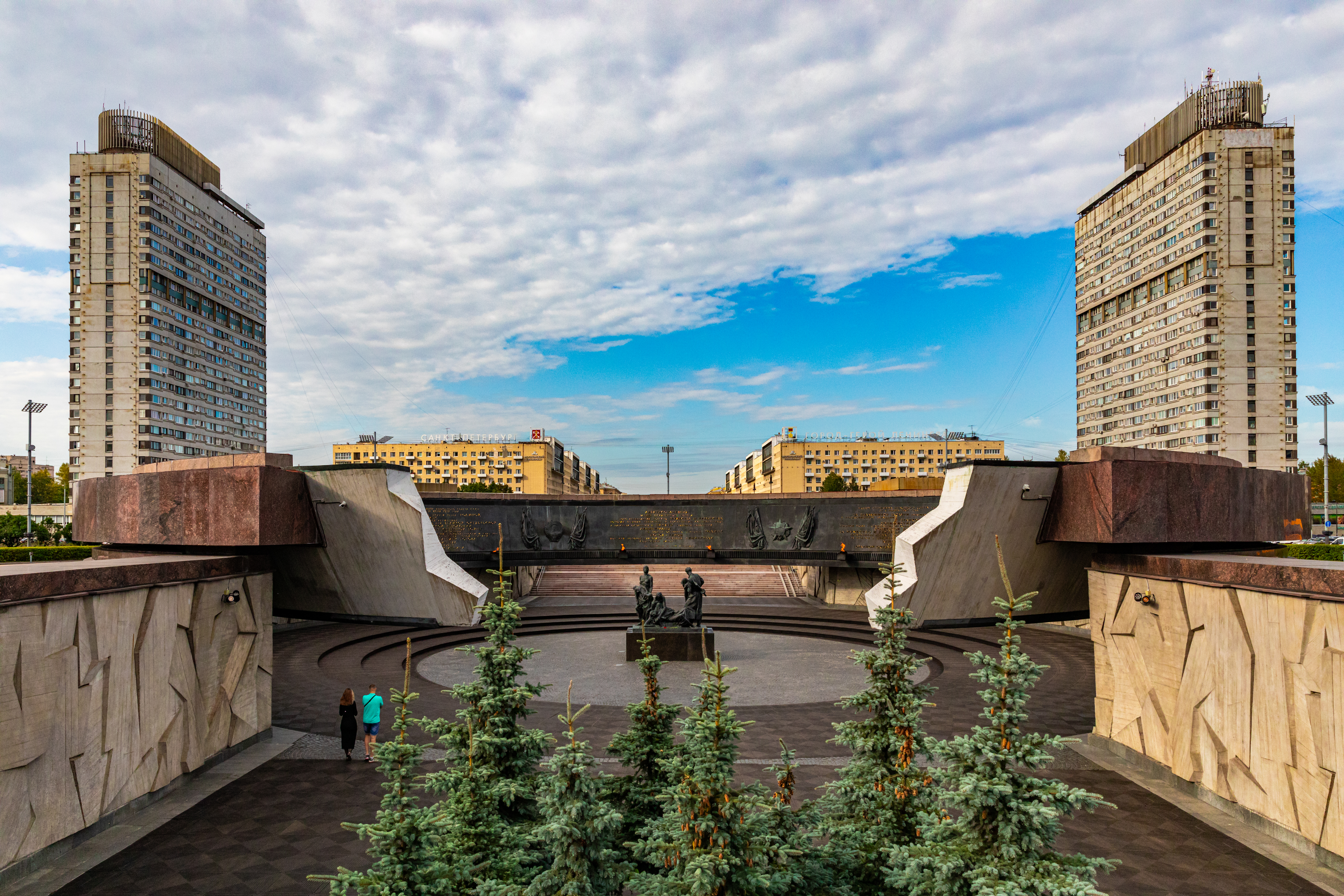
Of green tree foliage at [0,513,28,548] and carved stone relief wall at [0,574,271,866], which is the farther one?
green tree foliage at [0,513,28,548]

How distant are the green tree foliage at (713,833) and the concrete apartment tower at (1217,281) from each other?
6831 cm

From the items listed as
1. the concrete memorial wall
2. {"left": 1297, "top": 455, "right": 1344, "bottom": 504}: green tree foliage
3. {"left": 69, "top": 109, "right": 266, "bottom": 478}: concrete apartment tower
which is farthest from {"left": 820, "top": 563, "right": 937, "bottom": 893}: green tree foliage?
{"left": 1297, "top": 455, "right": 1344, "bottom": 504}: green tree foliage

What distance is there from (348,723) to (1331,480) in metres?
89.4

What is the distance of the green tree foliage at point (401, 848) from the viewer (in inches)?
162

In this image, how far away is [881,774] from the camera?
564cm

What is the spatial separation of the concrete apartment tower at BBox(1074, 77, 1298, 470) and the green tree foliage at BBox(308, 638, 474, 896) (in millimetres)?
69812

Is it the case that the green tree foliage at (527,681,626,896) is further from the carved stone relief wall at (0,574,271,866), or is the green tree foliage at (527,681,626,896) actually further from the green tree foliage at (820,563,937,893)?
the carved stone relief wall at (0,574,271,866)

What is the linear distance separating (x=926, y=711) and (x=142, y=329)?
7265 centimetres

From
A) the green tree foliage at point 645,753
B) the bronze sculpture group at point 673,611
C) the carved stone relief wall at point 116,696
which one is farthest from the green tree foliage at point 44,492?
the green tree foliage at point 645,753

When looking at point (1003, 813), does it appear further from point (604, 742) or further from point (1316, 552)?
point (1316, 552)

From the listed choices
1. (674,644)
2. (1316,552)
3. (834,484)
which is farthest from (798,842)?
(834,484)

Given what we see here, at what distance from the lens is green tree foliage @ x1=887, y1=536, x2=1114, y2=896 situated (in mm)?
4016

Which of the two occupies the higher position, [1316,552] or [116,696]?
[1316,552]

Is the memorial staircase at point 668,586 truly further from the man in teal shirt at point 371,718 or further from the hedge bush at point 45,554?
the hedge bush at point 45,554
